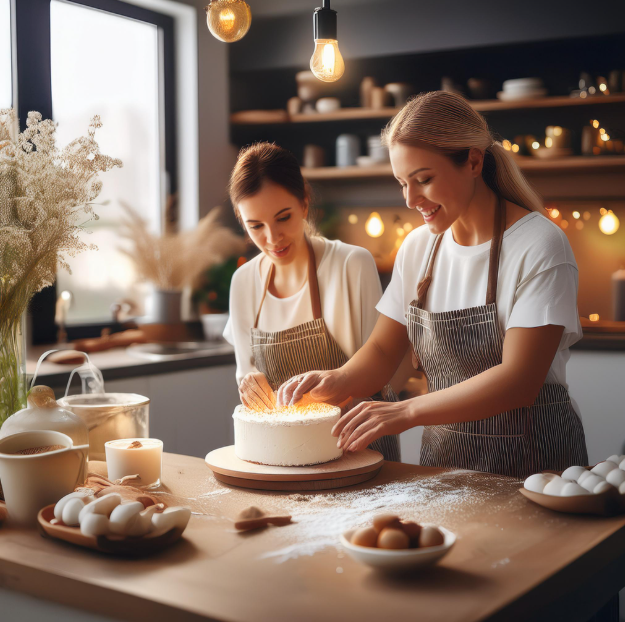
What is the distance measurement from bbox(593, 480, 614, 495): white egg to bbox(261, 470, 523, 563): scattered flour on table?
141 millimetres

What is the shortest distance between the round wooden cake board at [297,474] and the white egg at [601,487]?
42 cm

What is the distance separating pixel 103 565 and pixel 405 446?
97.1 inches

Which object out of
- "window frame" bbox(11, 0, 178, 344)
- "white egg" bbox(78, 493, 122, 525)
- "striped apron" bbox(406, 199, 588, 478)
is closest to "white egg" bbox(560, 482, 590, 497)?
"striped apron" bbox(406, 199, 588, 478)

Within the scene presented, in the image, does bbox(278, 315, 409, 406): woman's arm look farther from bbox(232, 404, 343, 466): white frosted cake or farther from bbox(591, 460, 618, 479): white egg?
bbox(591, 460, 618, 479): white egg

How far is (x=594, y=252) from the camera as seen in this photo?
3.74 meters

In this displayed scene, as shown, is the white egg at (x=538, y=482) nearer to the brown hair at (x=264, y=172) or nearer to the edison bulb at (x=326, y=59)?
the edison bulb at (x=326, y=59)

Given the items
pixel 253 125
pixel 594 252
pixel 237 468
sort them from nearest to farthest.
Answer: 1. pixel 237 468
2. pixel 594 252
3. pixel 253 125

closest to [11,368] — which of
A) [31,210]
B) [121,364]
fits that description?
[31,210]

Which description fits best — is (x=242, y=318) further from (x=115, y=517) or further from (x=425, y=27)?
(x=425, y=27)

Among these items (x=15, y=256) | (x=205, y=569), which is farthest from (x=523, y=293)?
(x=15, y=256)

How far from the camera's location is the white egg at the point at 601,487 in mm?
1178

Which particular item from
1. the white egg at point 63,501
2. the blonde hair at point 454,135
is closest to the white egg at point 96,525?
the white egg at point 63,501

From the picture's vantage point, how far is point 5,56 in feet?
10.3

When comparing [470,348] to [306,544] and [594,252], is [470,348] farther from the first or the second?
[594,252]
